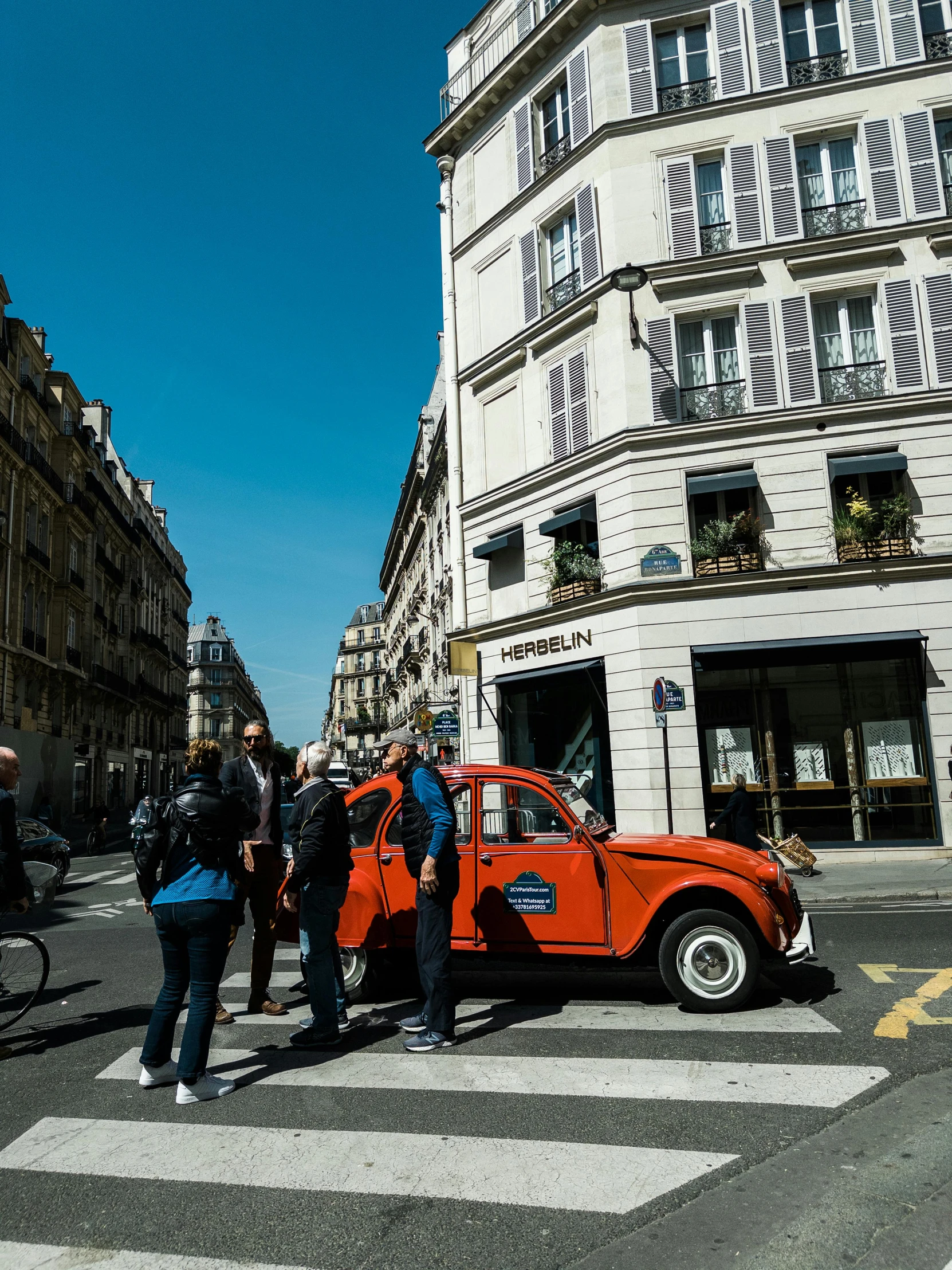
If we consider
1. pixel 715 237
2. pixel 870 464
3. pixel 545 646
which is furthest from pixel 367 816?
pixel 715 237

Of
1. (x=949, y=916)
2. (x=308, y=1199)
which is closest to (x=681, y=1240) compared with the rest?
(x=308, y=1199)

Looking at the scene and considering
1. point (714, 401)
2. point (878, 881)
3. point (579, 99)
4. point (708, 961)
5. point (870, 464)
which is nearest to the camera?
point (708, 961)

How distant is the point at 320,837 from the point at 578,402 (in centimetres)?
1540

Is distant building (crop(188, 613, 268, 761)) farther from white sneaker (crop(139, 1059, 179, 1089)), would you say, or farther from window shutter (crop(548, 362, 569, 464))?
white sneaker (crop(139, 1059, 179, 1089))

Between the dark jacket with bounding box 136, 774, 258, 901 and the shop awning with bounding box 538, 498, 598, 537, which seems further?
the shop awning with bounding box 538, 498, 598, 537

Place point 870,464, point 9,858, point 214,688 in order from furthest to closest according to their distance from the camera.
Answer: point 214,688, point 870,464, point 9,858

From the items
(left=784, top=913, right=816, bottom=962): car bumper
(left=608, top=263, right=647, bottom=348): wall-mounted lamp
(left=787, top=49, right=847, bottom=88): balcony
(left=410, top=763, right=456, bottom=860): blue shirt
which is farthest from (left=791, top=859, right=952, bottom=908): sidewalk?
(left=787, top=49, right=847, bottom=88): balcony

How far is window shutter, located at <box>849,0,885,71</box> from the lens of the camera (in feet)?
58.2

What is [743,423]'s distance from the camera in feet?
56.2

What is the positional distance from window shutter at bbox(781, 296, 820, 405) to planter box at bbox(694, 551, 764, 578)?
3129 millimetres

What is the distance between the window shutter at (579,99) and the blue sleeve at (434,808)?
715 inches

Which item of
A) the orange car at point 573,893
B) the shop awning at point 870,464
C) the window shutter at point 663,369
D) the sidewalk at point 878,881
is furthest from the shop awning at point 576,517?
the orange car at point 573,893

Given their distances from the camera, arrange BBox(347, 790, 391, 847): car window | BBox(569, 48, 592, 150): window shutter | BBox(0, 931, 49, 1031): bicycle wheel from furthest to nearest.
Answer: BBox(569, 48, 592, 150): window shutter
BBox(347, 790, 391, 847): car window
BBox(0, 931, 49, 1031): bicycle wheel

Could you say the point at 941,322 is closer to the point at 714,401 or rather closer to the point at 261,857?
the point at 714,401
